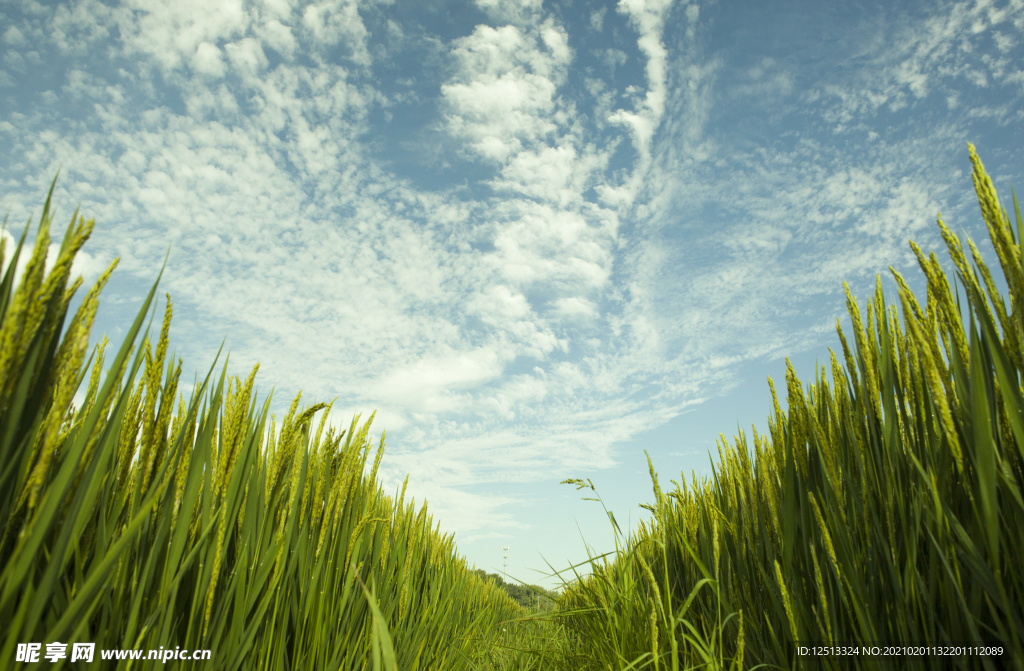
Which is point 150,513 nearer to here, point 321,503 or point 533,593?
point 321,503

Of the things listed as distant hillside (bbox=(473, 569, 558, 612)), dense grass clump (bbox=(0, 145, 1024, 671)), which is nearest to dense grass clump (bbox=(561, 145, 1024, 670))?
dense grass clump (bbox=(0, 145, 1024, 671))

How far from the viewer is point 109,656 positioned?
1056 mm

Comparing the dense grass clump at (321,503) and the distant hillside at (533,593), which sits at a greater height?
the dense grass clump at (321,503)

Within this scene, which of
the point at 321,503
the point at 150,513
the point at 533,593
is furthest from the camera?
the point at 533,593

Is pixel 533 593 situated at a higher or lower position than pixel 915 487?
lower

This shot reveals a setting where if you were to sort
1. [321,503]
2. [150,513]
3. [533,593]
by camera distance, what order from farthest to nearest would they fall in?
1. [533,593]
2. [321,503]
3. [150,513]

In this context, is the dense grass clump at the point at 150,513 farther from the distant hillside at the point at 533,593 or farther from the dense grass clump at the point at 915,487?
the dense grass clump at the point at 915,487

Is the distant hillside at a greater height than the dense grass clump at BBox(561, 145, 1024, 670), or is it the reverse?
the dense grass clump at BBox(561, 145, 1024, 670)

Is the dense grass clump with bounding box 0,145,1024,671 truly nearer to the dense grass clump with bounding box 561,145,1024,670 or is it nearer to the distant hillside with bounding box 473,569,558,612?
the dense grass clump with bounding box 561,145,1024,670

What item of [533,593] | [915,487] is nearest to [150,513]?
[915,487]

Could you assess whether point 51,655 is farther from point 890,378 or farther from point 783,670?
point 890,378

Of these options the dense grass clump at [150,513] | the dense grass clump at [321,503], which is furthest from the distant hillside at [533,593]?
the dense grass clump at [321,503]

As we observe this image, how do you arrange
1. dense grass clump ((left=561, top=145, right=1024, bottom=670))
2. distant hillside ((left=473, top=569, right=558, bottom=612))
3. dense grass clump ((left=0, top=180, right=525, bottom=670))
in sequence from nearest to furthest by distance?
dense grass clump ((left=0, top=180, right=525, bottom=670)), dense grass clump ((left=561, top=145, right=1024, bottom=670)), distant hillside ((left=473, top=569, right=558, bottom=612))

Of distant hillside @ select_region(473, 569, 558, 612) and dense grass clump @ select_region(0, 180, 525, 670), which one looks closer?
dense grass clump @ select_region(0, 180, 525, 670)
